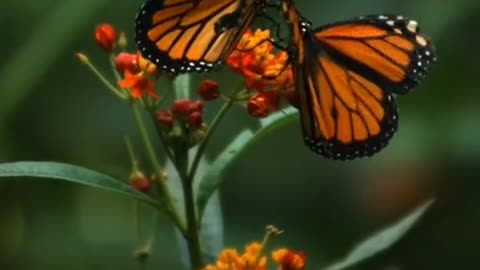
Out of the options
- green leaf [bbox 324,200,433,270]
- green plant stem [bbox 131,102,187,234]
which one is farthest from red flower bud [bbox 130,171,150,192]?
green leaf [bbox 324,200,433,270]

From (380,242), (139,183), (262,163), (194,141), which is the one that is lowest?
(262,163)

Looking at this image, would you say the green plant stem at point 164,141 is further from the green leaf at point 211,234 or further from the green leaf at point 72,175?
the green leaf at point 211,234

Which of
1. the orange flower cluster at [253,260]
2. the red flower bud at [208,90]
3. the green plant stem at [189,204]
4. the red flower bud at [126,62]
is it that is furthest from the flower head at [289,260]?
the red flower bud at [126,62]

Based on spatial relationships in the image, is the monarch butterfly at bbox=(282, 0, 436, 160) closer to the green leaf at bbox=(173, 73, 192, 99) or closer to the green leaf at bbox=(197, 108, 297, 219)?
the green leaf at bbox=(197, 108, 297, 219)

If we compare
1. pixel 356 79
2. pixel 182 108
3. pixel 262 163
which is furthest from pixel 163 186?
pixel 262 163

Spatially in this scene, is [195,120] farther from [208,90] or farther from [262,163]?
[262,163]
